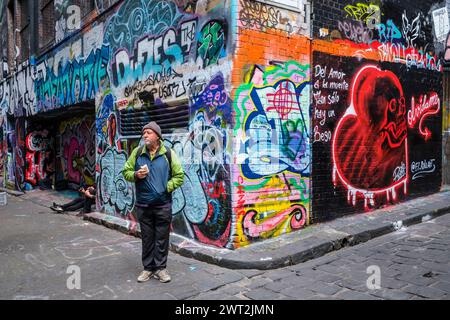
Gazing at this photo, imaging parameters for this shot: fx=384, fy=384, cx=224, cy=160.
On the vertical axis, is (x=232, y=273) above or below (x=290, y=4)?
below

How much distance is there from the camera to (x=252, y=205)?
18.3 ft

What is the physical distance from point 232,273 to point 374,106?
14.7 ft

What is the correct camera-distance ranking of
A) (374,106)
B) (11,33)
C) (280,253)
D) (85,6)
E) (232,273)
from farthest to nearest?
1. (11,33)
2. (85,6)
3. (374,106)
4. (280,253)
5. (232,273)

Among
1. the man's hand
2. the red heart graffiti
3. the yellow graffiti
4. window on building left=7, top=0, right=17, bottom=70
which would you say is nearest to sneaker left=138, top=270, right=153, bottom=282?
the man's hand

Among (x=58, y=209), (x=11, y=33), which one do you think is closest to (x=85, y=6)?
(x=58, y=209)

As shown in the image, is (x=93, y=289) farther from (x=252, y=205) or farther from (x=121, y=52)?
(x=121, y=52)

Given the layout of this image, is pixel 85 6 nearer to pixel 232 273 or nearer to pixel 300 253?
pixel 232 273

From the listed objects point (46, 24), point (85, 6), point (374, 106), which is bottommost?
point (374, 106)

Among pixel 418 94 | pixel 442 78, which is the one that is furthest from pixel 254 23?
pixel 442 78

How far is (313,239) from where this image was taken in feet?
18.5

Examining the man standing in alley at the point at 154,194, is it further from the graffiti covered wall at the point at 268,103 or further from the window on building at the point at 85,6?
the window on building at the point at 85,6

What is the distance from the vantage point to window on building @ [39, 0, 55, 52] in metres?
12.5
